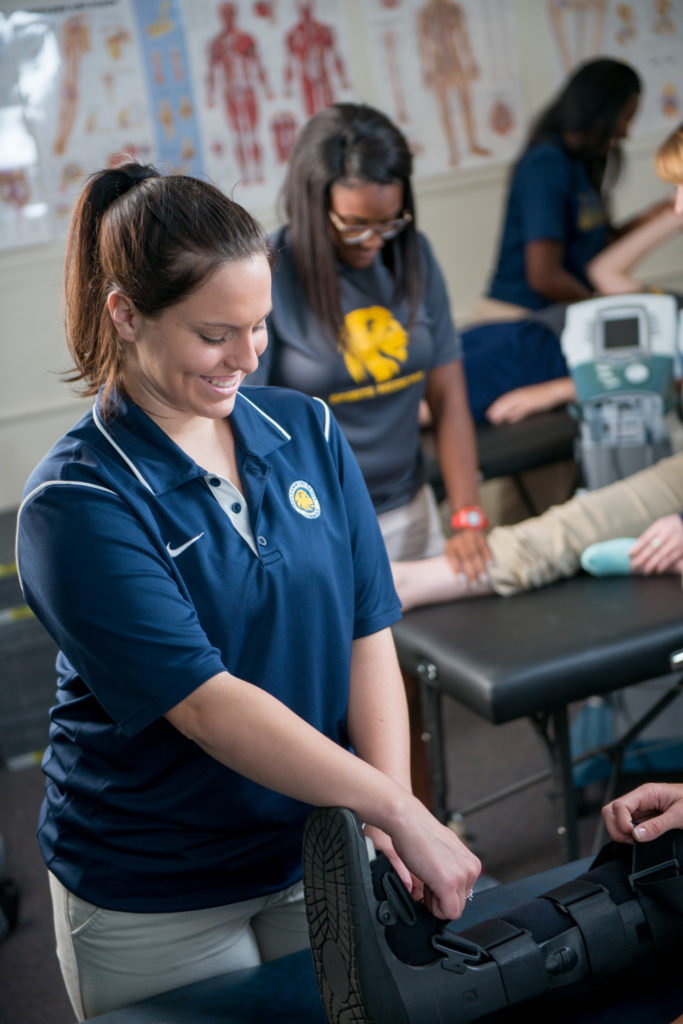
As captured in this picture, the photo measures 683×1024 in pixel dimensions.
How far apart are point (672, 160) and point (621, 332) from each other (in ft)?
1.87

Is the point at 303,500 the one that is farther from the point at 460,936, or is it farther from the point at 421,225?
the point at 421,225

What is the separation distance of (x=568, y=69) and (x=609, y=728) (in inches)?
112

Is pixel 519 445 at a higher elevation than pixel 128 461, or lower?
lower

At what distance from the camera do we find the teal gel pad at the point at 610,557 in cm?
213

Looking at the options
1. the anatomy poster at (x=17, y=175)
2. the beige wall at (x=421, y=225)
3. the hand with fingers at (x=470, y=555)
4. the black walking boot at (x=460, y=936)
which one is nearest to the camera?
the black walking boot at (x=460, y=936)

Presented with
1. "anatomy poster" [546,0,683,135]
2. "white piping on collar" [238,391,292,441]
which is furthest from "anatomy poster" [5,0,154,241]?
"white piping on collar" [238,391,292,441]

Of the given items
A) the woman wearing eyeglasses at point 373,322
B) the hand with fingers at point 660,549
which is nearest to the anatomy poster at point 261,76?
the woman wearing eyeglasses at point 373,322

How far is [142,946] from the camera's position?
1.20 meters

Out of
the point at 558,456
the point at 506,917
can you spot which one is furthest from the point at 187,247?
the point at 558,456

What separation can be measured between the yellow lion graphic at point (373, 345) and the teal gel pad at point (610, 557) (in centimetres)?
52

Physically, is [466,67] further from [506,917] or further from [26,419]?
[506,917]

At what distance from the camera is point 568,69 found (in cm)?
438

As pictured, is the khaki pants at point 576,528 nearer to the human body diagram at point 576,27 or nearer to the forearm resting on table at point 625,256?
the forearm resting on table at point 625,256

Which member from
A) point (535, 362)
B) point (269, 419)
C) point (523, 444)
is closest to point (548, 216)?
point (535, 362)
